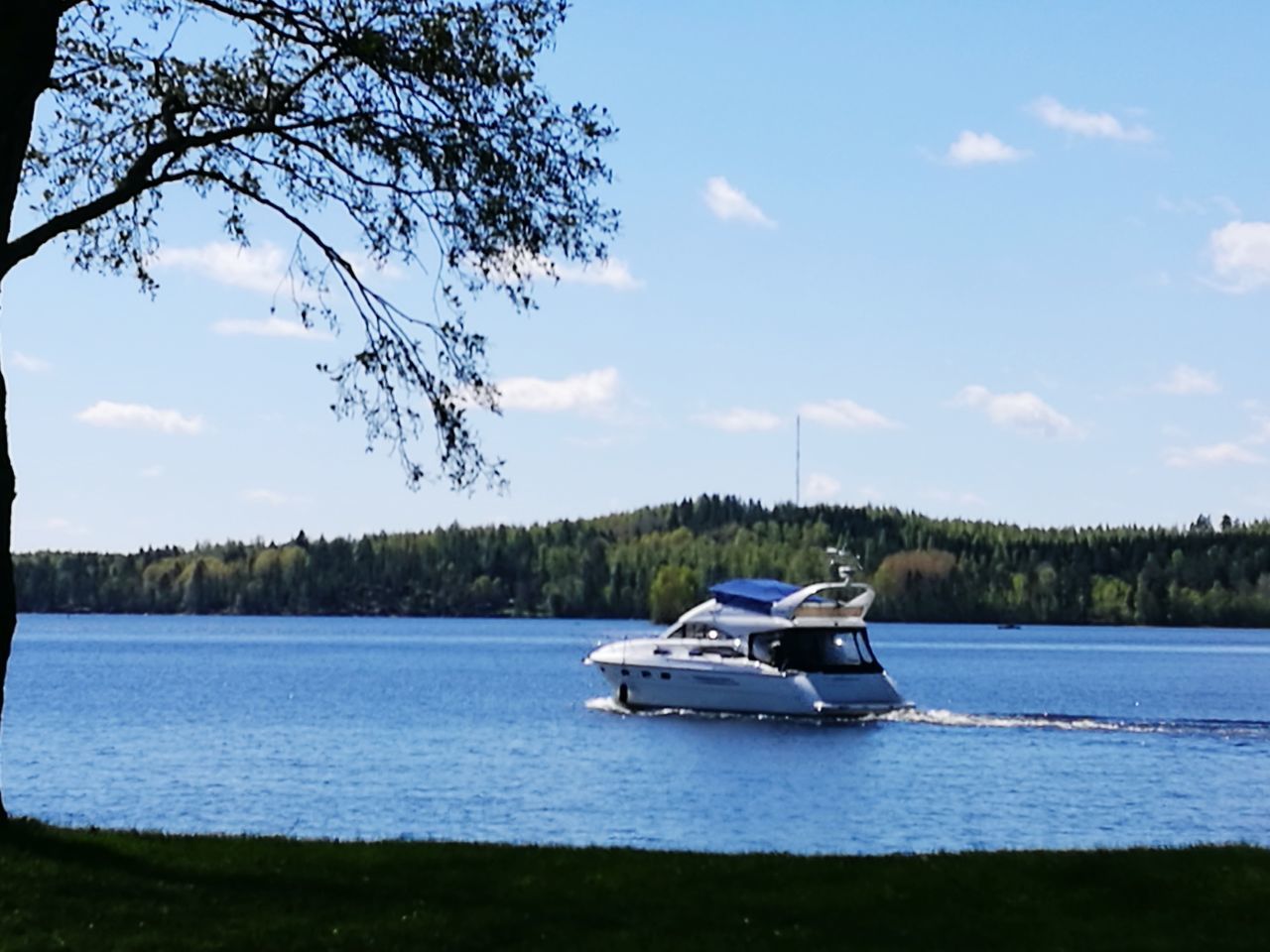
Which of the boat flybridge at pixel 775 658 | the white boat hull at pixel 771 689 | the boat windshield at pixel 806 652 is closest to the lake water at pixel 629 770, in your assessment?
the white boat hull at pixel 771 689

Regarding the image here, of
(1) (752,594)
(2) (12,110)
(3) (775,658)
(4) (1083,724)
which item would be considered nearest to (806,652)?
(3) (775,658)

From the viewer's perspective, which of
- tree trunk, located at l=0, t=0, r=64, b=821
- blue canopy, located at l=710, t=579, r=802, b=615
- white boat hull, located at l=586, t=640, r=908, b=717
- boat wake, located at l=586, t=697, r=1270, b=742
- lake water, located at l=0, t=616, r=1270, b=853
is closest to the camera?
tree trunk, located at l=0, t=0, r=64, b=821

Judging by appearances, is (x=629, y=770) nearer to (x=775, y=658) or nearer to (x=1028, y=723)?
(x=775, y=658)

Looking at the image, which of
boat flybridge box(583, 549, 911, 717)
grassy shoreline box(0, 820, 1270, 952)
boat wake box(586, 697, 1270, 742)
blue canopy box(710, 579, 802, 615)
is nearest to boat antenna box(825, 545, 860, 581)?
boat flybridge box(583, 549, 911, 717)

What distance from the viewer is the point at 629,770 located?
49.1 meters

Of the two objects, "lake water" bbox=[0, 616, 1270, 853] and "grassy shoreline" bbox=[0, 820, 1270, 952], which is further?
"lake water" bbox=[0, 616, 1270, 853]

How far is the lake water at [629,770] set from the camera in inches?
1500

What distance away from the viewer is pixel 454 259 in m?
18.7

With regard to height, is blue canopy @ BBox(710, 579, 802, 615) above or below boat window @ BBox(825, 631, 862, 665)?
above

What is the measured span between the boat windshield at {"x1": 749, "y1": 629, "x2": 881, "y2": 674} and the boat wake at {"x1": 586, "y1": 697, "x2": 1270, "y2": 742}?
1709 mm

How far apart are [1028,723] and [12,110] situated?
53.4m

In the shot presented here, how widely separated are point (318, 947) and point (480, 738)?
48.1 m

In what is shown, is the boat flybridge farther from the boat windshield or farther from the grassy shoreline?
the grassy shoreline

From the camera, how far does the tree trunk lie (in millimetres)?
16141
